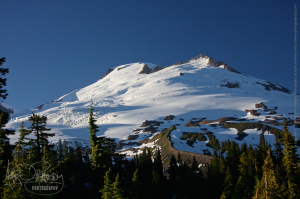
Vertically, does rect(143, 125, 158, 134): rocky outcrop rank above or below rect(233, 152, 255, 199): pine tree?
below

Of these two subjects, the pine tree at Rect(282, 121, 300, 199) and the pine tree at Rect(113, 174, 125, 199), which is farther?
the pine tree at Rect(282, 121, 300, 199)

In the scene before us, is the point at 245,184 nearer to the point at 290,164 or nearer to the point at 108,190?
the point at 290,164

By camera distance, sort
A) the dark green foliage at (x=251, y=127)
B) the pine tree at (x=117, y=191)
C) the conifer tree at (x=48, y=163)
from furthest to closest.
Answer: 1. the dark green foliage at (x=251, y=127)
2. the pine tree at (x=117, y=191)
3. the conifer tree at (x=48, y=163)

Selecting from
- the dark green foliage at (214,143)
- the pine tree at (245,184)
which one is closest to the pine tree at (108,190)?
the pine tree at (245,184)

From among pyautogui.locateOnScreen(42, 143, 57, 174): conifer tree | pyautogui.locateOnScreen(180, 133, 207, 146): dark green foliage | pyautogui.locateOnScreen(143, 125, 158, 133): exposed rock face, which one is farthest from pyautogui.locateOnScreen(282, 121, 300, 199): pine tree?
pyautogui.locateOnScreen(143, 125, 158, 133): exposed rock face

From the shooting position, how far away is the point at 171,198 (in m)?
47.7

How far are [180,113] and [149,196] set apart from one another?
502ft

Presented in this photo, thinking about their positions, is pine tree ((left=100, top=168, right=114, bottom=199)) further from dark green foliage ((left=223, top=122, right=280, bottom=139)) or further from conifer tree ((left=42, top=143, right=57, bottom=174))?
dark green foliage ((left=223, top=122, right=280, bottom=139))

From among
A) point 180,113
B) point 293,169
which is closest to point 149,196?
point 293,169

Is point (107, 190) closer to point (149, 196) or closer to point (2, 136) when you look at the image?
point (2, 136)

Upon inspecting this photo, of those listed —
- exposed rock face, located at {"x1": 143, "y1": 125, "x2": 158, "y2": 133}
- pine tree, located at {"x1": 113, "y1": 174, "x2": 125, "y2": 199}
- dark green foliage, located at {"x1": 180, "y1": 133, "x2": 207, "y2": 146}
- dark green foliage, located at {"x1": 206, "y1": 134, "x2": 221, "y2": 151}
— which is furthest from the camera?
exposed rock face, located at {"x1": 143, "y1": 125, "x2": 158, "y2": 133}
